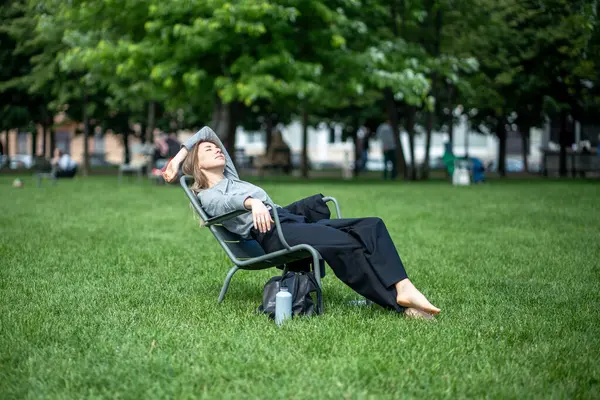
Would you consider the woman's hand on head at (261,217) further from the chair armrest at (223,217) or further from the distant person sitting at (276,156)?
the distant person sitting at (276,156)

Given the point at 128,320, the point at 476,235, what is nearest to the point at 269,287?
the point at 128,320

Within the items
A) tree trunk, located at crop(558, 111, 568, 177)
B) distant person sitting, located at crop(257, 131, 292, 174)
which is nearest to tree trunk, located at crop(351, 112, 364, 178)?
distant person sitting, located at crop(257, 131, 292, 174)

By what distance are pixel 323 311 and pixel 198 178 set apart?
1339 mm

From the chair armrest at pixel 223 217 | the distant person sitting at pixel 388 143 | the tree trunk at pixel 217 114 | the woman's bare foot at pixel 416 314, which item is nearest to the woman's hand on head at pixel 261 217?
the chair armrest at pixel 223 217

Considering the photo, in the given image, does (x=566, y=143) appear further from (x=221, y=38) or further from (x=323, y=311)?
(x=323, y=311)

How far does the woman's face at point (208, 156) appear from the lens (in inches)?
234

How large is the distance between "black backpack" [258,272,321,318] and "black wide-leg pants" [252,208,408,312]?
0.20 meters

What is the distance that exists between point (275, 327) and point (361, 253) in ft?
2.42

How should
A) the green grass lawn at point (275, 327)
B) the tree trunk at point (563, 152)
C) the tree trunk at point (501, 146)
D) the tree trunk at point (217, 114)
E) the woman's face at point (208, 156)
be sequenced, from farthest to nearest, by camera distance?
the tree trunk at point (501, 146) → the tree trunk at point (563, 152) → the tree trunk at point (217, 114) → the woman's face at point (208, 156) → the green grass lawn at point (275, 327)

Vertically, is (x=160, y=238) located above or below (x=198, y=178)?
below

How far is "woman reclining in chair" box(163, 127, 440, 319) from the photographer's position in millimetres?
5297

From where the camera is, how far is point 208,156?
597 cm

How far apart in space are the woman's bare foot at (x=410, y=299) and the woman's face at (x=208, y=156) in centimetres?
160

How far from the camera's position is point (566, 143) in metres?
33.8
